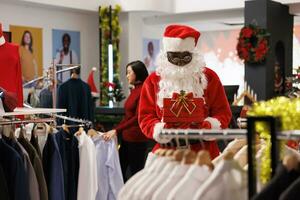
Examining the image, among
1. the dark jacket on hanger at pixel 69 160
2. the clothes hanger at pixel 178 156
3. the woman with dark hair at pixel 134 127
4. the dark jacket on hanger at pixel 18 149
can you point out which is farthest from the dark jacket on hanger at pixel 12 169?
the woman with dark hair at pixel 134 127

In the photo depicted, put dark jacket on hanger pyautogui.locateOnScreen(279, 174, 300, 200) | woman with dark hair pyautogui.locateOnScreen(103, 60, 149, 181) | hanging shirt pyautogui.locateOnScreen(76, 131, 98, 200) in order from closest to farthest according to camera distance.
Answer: dark jacket on hanger pyautogui.locateOnScreen(279, 174, 300, 200) < hanging shirt pyautogui.locateOnScreen(76, 131, 98, 200) < woman with dark hair pyautogui.locateOnScreen(103, 60, 149, 181)

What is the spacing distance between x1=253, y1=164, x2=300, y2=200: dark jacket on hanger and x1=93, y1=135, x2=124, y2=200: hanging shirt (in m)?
3.04

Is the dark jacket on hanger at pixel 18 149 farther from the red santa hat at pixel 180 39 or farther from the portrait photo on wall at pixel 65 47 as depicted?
the portrait photo on wall at pixel 65 47

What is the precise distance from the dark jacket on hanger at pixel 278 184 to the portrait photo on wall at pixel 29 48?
8.47 m

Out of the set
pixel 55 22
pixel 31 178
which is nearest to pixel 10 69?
pixel 31 178

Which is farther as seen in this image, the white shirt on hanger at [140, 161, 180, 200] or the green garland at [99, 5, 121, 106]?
the green garland at [99, 5, 121, 106]

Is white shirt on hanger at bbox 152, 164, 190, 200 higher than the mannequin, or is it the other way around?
the mannequin

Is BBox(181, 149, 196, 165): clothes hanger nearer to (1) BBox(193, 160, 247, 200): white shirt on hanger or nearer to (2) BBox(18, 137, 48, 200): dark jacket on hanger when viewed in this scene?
(1) BBox(193, 160, 247, 200): white shirt on hanger

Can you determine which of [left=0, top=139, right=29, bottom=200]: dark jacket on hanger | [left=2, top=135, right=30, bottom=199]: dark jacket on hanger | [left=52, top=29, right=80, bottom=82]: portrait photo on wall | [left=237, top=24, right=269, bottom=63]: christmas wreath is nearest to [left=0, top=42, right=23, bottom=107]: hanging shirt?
[left=2, top=135, right=30, bottom=199]: dark jacket on hanger

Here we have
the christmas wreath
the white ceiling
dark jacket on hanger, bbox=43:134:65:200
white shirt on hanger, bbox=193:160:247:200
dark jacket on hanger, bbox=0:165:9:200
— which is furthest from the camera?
the white ceiling

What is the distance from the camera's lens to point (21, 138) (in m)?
3.51

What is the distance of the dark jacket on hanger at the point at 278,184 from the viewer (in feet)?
5.79

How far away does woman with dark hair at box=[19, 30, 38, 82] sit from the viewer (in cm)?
999

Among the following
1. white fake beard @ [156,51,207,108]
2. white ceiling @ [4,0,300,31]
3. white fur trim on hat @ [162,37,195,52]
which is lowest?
white fake beard @ [156,51,207,108]
